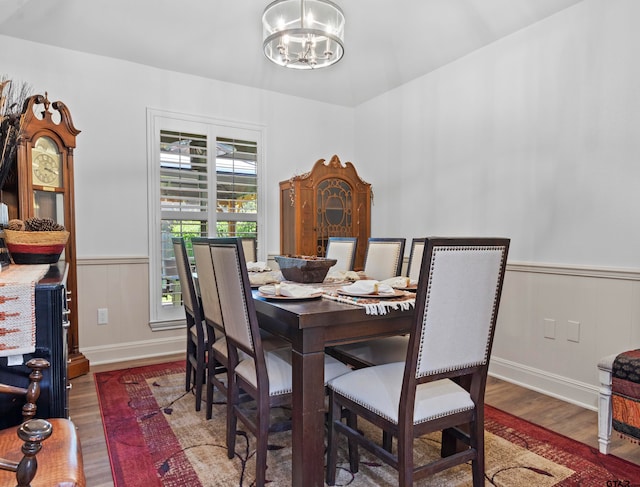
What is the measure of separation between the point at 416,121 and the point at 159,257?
2.75 metres

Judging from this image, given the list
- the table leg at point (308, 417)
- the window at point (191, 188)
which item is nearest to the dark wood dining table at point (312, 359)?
the table leg at point (308, 417)

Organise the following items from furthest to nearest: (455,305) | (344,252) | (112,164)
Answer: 1. (112,164)
2. (344,252)
3. (455,305)

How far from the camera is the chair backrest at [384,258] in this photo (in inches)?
117

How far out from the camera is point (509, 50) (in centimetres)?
317

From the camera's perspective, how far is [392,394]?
59.6 inches

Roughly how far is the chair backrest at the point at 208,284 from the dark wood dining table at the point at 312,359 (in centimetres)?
51

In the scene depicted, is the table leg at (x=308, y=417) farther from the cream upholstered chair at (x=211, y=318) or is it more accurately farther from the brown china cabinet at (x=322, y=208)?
the brown china cabinet at (x=322, y=208)

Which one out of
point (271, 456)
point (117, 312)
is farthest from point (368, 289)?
point (117, 312)

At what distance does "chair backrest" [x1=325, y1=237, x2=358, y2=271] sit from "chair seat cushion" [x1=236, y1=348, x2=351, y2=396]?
1.40 m

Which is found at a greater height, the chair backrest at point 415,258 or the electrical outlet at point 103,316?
the chair backrest at point 415,258

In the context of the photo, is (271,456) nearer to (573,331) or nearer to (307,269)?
(307,269)

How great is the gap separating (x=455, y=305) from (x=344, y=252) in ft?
6.44

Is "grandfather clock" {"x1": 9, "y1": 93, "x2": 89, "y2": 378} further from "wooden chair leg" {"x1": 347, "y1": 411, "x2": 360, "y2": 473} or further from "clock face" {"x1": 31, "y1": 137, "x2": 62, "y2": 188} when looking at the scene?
"wooden chair leg" {"x1": 347, "y1": 411, "x2": 360, "y2": 473}

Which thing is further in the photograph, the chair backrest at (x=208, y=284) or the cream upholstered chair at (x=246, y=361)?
the chair backrest at (x=208, y=284)
